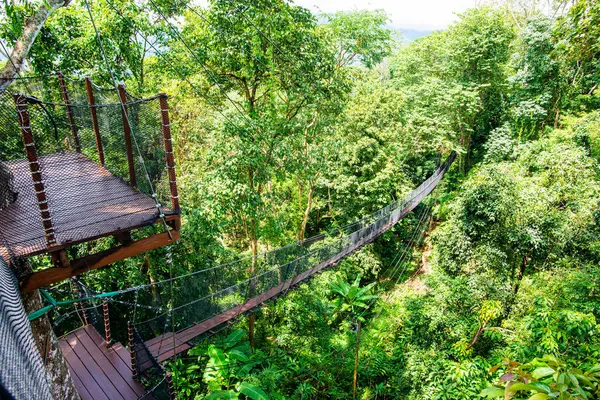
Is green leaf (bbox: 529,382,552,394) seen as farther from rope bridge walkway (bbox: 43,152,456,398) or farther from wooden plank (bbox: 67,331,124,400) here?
wooden plank (bbox: 67,331,124,400)

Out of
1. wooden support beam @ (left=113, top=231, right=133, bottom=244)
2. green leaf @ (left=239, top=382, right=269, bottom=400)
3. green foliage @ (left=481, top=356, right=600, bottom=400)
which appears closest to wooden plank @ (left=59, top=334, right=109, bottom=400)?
green leaf @ (left=239, top=382, right=269, bottom=400)

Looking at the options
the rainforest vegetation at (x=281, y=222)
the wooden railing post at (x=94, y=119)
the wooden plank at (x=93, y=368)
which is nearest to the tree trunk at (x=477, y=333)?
the rainforest vegetation at (x=281, y=222)

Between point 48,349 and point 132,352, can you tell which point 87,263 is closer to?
point 48,349

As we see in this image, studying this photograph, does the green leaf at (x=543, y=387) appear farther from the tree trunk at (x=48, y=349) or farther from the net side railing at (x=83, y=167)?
the tree trunk at (x=48, y=349)

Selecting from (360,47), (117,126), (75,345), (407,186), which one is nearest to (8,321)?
(117,126)

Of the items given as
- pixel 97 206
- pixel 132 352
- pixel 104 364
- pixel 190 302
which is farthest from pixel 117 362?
pixel 97 206
